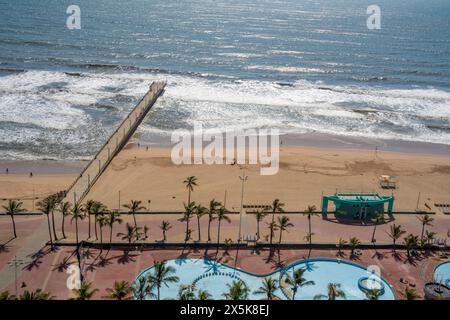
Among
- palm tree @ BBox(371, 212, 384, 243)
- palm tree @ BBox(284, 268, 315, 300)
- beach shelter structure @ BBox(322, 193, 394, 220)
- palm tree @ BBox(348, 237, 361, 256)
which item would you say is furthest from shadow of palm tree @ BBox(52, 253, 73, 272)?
palm tree @ BBox(371, 212, 384, 243)

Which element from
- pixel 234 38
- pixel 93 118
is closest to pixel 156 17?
pixel 234 38

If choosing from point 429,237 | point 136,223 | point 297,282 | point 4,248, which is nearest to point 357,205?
point 429,237

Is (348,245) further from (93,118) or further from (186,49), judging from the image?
(186,49)

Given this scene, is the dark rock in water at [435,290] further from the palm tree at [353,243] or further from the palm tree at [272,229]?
the palm tree at [272,229]

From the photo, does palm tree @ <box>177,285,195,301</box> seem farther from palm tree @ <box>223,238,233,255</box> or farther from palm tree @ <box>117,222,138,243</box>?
palm tree @ <box>117,222,138,243</box>

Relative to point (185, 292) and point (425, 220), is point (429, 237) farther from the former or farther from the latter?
point (185, 292)

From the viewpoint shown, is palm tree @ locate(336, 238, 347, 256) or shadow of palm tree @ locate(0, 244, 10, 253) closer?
shadow of palm tree @ locate(0, 244, 10, 253)
